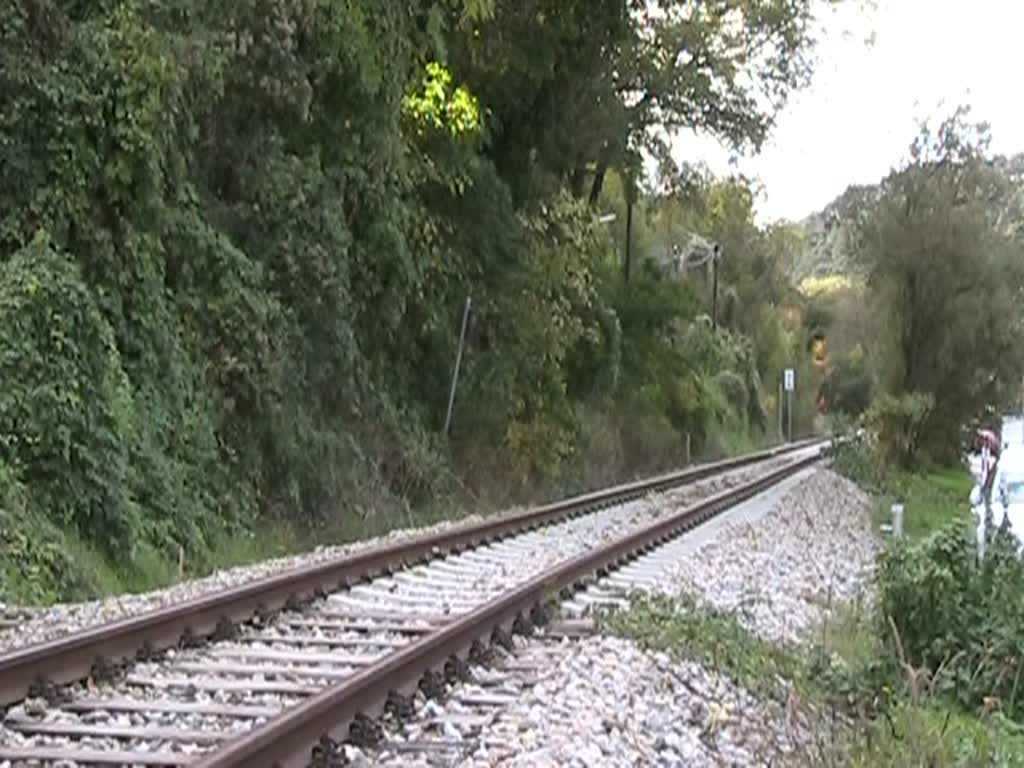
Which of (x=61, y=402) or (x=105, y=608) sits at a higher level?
(x=61, y=402)

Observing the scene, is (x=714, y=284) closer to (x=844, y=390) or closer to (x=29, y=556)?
(x=844, y=390)

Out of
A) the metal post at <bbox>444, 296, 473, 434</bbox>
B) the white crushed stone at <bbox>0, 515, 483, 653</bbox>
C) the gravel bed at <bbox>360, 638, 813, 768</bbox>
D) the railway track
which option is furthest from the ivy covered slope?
the gravel bed at <bbox>360, 638, 813, 768</bbox>

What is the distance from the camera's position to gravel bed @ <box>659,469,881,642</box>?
12195 mm

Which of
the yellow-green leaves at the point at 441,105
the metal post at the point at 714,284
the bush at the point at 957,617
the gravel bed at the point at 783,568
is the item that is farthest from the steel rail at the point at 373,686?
the metal post at the point at 714,284

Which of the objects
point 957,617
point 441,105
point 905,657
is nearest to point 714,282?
point 441,105

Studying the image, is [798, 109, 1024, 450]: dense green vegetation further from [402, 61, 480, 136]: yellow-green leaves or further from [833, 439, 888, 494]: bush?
[402, 61, 480, 136]: yellow-green leaves

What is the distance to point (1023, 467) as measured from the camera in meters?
47.8

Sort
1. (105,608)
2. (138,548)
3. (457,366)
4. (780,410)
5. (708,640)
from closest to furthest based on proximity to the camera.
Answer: (708,640), (105,608), (138,548), (457,366), (780,410)

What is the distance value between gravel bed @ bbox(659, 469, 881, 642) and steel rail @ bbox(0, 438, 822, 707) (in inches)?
95.4

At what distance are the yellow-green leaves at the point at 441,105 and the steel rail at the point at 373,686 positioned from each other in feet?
34.5

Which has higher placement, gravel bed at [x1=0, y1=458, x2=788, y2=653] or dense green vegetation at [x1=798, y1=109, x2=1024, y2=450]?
dense green vegetation at [x1=798, y1=109, x2=1024, y2=450]

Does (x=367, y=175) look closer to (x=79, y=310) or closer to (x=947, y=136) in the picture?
(x=79, y=310)

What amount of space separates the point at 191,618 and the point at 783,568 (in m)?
8.39

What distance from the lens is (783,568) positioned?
1566cm
